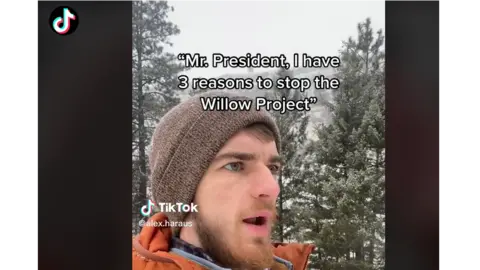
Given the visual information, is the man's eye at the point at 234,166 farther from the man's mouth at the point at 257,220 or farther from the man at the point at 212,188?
the man's mouth at the point at 257,220

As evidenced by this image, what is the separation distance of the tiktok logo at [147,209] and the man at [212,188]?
0.04m

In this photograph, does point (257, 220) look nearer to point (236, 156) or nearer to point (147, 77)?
point (236, 156)

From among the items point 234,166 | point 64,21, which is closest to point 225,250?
point 234,166

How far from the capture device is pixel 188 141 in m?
3.06

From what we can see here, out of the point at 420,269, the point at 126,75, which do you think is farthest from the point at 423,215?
the point at 126,75

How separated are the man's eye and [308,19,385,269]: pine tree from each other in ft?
1.43

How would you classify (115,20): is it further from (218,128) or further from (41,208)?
(41,208)

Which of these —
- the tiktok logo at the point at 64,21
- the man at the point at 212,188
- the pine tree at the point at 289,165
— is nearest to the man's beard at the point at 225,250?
the man at the point at 212,188

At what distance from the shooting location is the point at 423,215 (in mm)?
3127

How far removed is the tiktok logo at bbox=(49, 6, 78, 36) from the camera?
312 centimetres

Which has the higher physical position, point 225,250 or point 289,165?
point 289,165

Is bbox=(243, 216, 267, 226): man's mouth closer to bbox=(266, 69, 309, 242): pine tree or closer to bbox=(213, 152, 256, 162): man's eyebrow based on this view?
bbox=(266, 69, 309, 242): pine tree

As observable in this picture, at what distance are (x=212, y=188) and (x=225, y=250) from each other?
365 mm

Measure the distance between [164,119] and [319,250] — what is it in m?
1.17
